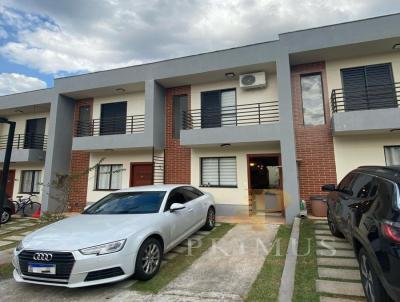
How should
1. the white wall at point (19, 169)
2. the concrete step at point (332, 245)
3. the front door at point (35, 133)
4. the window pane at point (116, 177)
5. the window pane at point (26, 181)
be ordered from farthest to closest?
the front door at point (35, 133) → the window pane at point (26, 181) → the white wall at point (19, 169) → the window pane at point (116, 177) → the concrete step at point (332, 245)

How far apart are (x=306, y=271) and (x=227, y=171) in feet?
21.8

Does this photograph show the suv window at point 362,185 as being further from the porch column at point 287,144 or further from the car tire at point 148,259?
the porch column at point 287,144

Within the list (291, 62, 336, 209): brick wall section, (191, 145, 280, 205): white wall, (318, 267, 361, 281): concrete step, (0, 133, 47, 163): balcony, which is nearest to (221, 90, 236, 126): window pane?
(191, 145, 280, 205): white wall

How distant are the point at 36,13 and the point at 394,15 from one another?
1248 centimetres

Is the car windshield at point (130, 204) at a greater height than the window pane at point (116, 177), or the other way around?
the window pane at point (116, 177)

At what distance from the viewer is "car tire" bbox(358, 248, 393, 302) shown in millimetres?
2707

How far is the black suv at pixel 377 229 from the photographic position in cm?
242

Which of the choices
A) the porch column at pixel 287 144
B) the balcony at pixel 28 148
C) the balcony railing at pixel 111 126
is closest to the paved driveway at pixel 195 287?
the porch column at pixel 287 144

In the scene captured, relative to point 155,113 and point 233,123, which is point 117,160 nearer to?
point 155,113

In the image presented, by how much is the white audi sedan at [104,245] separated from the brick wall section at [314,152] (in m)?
5.93

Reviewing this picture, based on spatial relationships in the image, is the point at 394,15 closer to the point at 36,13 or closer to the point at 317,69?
the point at 317,69

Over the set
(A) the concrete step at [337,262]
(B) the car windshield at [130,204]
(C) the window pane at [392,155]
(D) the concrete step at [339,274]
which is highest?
(C) the window pane at [392,155]

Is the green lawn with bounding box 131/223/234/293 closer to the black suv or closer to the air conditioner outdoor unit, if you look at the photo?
the black suv

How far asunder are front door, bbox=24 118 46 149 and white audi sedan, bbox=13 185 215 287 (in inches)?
447
